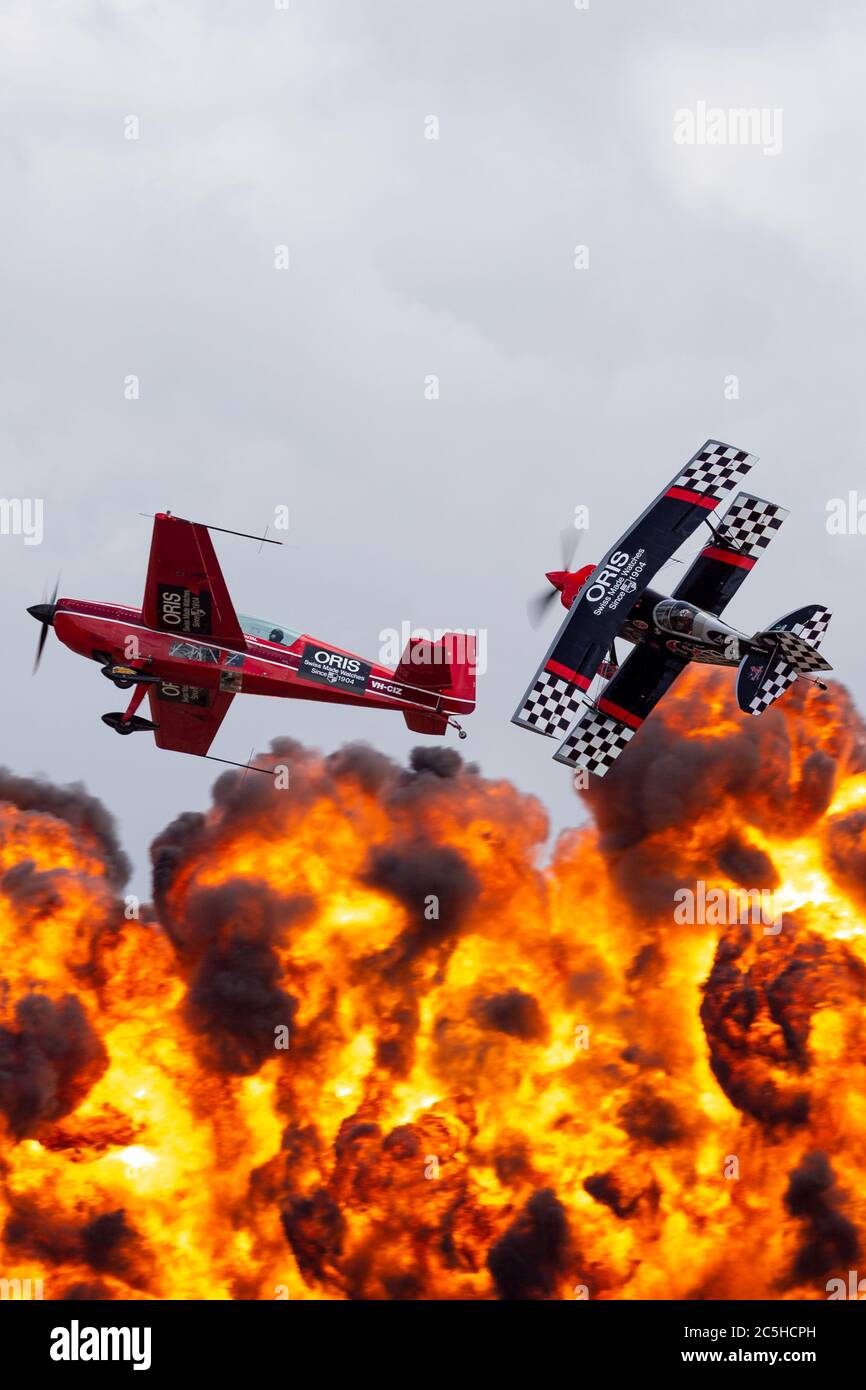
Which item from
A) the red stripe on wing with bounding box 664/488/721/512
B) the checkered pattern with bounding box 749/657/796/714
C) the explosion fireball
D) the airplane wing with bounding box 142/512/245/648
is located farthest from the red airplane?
the checkered pattern with bounding box 749/657/796/714

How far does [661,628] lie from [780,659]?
3497mm

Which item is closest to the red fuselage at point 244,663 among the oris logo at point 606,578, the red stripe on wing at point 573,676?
the red stripe on wing at point 573,676

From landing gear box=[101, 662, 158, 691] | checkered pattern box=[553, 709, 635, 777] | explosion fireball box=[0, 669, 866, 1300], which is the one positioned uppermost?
landing gear box=[101, 662, 158, 691]

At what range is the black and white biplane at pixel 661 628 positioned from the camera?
62.8 m

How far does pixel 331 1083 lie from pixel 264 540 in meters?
17.2

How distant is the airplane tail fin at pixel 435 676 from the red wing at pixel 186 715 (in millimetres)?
5797

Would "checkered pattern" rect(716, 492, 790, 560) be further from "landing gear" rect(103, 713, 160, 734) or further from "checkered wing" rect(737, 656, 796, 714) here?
"landing gear" rect(103, 713, 160, 734)

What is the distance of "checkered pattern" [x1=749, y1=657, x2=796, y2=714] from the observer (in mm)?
63031

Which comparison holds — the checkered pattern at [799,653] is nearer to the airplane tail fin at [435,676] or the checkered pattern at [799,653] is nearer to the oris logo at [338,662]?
the airplane tail fin at [435,676]

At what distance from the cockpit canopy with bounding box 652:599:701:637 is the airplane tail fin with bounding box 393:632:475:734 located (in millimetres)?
7140

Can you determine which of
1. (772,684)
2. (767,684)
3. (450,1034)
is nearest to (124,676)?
(450,1034)

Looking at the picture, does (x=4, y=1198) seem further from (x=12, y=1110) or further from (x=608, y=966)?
(x=608, y=966)

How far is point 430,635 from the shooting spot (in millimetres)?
68812

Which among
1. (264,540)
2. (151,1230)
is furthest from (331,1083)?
(264,540)
